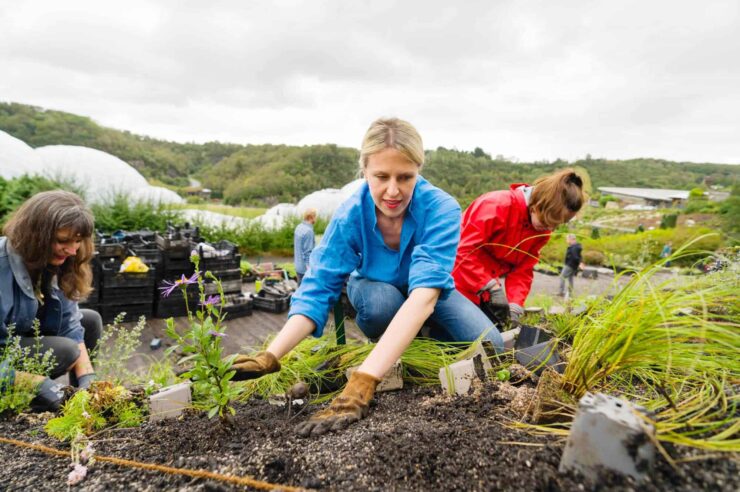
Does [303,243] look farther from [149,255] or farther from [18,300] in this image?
[18,300]

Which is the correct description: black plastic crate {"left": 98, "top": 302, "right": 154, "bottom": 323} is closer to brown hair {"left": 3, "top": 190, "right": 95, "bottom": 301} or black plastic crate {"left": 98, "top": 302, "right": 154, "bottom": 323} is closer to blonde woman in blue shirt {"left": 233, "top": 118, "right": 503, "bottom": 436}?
brown hair {"left": 3, "top": 190, "right": 95, "bottom": 301}

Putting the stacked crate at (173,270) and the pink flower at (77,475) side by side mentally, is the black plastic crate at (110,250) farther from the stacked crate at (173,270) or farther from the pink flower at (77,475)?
the pink flower at (77,475)

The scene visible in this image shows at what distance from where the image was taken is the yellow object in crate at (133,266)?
5.18 metres

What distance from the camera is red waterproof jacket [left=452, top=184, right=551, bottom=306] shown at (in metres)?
2.75

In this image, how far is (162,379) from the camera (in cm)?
222

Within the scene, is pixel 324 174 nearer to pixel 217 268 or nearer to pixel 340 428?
pixel 217 268

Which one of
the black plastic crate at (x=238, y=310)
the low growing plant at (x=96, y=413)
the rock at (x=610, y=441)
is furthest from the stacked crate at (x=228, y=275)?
the rock at (x=610, y=441)

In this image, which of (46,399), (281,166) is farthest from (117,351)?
(281,166)

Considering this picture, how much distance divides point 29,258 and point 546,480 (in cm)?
269

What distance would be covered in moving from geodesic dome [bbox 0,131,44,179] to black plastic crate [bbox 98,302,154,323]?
11.7m

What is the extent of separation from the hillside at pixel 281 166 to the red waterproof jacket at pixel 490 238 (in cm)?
2874

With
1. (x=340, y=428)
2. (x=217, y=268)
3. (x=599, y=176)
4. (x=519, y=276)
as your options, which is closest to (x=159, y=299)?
(x=217, y=268)

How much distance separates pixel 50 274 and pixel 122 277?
3043 mm

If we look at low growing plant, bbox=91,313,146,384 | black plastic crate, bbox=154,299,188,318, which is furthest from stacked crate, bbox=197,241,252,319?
low growing plant, bbox=91,313,146,384
